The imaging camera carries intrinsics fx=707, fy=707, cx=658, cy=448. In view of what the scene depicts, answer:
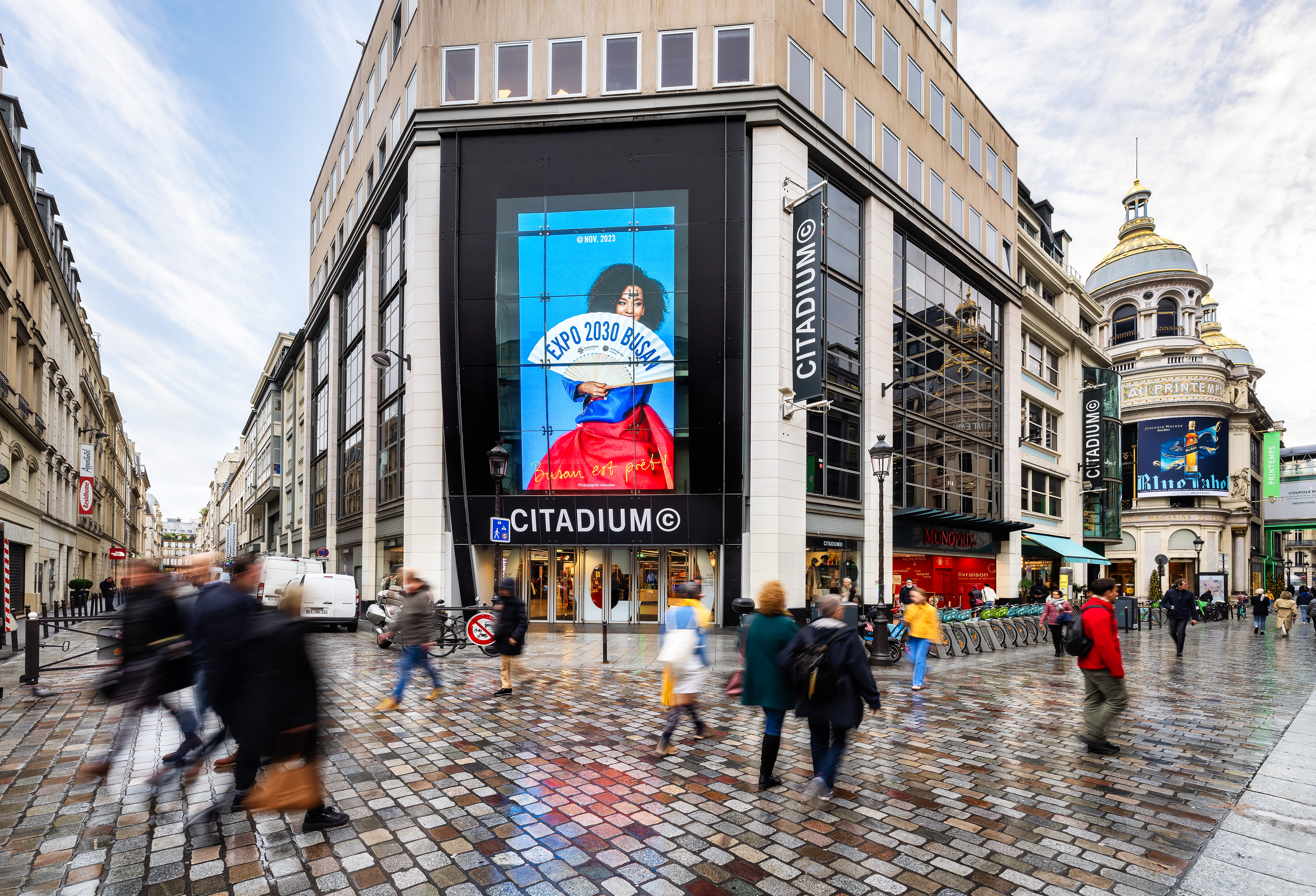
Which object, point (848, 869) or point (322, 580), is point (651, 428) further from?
point (848, 869)

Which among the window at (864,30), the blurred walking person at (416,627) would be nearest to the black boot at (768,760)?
the blurred walking person at (416,627)

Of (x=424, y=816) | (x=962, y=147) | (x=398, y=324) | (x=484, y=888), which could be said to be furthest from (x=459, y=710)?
(x=962, y=147)

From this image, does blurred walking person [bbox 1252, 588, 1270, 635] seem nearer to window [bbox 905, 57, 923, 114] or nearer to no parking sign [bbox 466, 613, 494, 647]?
window [bbox 905, 57, 923, 114]

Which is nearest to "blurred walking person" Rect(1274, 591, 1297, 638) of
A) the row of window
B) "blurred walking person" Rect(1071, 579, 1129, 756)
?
"blurred walking person" Rect(1071, 579, 1129, 756)

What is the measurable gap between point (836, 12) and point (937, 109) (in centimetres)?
710

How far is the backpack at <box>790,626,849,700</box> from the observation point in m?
5.45

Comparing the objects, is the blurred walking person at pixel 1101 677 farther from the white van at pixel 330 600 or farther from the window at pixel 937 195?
the window at pixel 937 195

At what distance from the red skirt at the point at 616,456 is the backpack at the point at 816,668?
611 inches

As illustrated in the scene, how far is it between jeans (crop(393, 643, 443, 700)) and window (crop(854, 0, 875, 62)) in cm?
2392

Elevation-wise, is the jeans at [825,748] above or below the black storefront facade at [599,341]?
below

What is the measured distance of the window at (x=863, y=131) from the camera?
2402cm

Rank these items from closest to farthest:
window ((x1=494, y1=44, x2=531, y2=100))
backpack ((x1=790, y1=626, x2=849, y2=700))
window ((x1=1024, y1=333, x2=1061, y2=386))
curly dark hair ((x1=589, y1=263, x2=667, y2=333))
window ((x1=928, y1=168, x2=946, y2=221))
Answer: backpack ((x1=790, y1=626, x2=849, y2=700)) → curly dark hair ((x1=589, y1=263, x2=667, y2=333)) → window ((x1=494, y1=44, x2=531, y2=100)) → window ((x1=928, y1=168, x2=946, y2=221)) → window ((x1=1024, y1=333, x2=1061, y2=386))

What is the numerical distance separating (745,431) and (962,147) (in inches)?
711

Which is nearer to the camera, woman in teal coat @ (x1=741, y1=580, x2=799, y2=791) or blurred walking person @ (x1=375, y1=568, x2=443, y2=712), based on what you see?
woman in teal coat @ (x1=741, y1=580, x2=799, y2=791)
